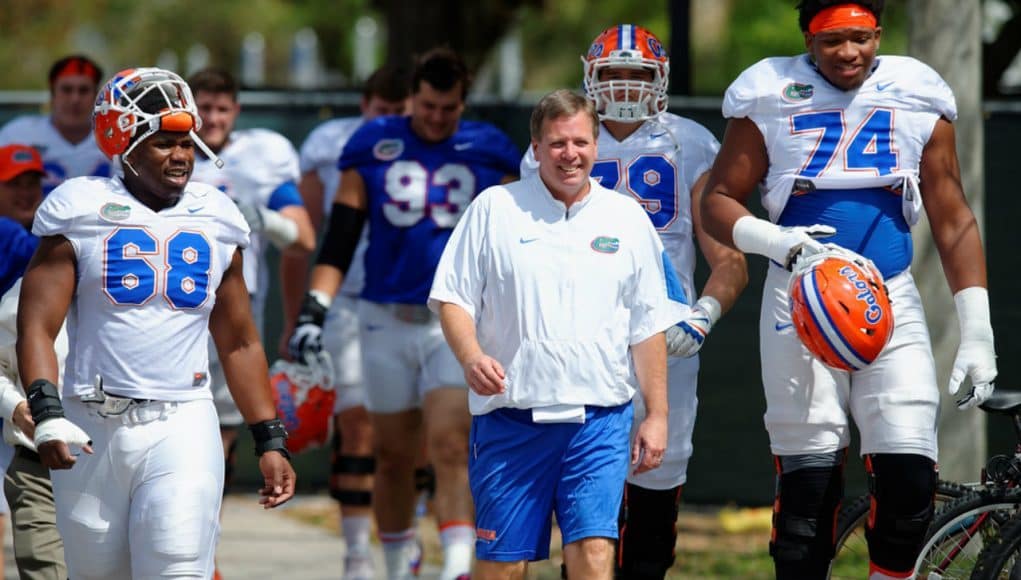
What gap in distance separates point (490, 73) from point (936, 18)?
730 inches

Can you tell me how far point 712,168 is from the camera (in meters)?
6.21

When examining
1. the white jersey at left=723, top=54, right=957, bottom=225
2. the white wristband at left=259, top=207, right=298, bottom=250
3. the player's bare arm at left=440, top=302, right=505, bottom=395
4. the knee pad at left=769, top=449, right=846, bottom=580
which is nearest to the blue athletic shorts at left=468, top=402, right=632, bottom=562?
the player's bare arm at left=440, top=302, right=505, bottom=395

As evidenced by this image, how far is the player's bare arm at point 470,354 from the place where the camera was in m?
5.43

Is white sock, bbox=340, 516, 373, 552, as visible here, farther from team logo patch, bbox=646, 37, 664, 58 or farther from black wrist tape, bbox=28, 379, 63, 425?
black wrist tape, bbox=28, 379, 63, 425

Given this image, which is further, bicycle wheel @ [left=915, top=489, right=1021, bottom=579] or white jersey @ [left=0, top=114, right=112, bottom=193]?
white jersey @ [left=0, top=114, right=112, bottom=193]

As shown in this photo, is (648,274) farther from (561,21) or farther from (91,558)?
(561,21)

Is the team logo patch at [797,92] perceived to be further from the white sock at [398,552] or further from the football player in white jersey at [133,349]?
the white sock at [398,552]

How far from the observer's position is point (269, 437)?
18.3 ft

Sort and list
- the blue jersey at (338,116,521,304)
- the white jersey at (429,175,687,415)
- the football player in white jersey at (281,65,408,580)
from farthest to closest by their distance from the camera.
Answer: the football player in white jersey at (281,65,408,580), the blue jersey at (338,116,521,304), the white jersey at (429,175,687,415)

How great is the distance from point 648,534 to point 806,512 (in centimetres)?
76

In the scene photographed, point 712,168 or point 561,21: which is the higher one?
point 561,21

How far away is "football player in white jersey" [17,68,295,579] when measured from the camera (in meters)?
5.16

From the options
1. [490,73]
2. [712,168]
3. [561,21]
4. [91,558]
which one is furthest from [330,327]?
[561,21]

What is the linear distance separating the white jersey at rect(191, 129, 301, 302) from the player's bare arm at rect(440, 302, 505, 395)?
8.15 feet
